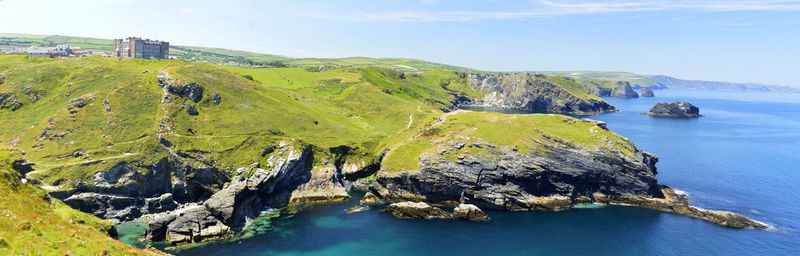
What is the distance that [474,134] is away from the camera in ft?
338

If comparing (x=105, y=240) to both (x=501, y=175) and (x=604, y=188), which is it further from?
(x=604, y=188)

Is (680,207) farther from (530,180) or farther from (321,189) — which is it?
(321,189)

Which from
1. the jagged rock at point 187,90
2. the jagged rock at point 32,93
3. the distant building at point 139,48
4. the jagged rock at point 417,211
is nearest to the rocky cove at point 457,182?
the jagged rock at point 417,211

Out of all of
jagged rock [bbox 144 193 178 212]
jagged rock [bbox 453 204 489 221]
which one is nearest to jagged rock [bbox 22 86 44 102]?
jagged rock [bbox 144 193 178 212]

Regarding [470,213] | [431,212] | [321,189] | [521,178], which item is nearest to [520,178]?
[521,178]

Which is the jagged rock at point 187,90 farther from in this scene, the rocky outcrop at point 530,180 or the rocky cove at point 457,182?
the rocky outcrop at point 530,180

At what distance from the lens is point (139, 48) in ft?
593

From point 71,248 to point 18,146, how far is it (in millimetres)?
76804

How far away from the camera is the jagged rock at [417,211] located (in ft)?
269

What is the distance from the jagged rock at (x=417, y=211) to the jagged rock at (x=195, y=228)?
32.1 m

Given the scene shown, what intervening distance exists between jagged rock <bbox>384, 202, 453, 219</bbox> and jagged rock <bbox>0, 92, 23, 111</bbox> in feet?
319

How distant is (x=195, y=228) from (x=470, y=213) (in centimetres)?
5071

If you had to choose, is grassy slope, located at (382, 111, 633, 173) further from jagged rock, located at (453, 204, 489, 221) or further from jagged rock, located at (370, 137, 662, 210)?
jagged rock, located at (453, 204, 489, 221)

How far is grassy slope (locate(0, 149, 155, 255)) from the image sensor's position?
2819 cm
